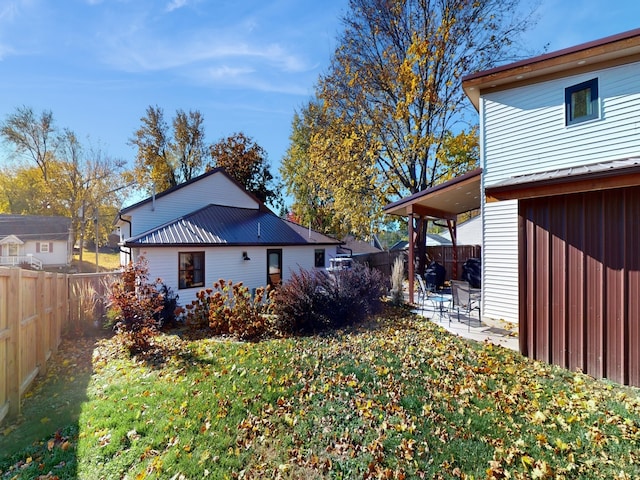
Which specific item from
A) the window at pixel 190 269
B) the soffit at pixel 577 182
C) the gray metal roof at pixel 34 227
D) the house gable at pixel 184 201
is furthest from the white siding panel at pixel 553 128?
the gray metal roof at pixel 34 227

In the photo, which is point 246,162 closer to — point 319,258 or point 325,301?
point 319,258

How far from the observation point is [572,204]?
4.30 metres

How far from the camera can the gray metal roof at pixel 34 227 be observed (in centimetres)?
2691

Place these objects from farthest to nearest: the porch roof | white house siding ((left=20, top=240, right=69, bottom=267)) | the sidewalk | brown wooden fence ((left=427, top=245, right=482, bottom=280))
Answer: white house siding ((left=20, top=240, right=69, bottom=267)), brown wooden fence ((left=427, top=245, right=482, bottom=280)), the porch roof, the sidewalk

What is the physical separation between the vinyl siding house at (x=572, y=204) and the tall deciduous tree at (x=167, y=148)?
25447mm

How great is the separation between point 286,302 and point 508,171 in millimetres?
6455

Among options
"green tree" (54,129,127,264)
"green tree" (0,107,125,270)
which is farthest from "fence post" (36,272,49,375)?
"green tree" (54,129,127,264)

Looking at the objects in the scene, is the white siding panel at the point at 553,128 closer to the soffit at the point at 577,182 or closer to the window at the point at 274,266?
the soffit at the point at 577,182

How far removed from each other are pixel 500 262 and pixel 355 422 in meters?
6.29

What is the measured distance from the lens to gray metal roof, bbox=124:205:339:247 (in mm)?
10631

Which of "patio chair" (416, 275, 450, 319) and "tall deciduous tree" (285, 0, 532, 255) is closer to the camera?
"patio chair" (416, 275, 450, 319)

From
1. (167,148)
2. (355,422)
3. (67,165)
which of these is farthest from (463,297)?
(67,165)

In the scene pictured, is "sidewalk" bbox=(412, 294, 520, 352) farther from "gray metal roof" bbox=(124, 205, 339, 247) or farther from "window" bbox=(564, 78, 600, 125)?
"gray metal roof" bbox=(124, 205, 339, 247)

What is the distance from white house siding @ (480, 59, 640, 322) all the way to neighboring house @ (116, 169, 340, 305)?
865 centimetres
